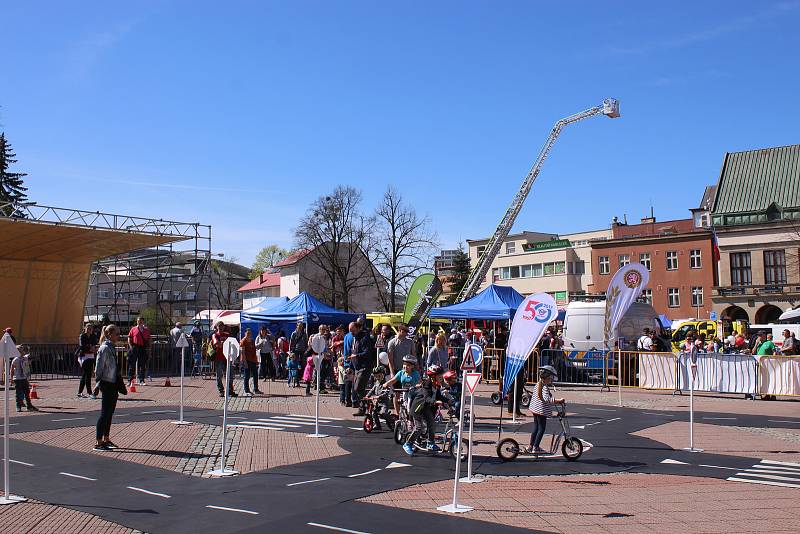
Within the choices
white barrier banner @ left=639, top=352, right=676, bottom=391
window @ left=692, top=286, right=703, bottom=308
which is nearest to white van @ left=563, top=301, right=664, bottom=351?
white barrier banner @ left=639, top=352, right=676, bottom=391

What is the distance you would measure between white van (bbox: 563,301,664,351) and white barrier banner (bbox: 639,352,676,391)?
8.28m

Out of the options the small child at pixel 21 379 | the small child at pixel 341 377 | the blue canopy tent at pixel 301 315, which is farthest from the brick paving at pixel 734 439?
the blue canopy tent at pixel 301 315

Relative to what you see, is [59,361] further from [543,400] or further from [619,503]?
[619,503]

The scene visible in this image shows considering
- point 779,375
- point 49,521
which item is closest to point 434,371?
point 49,521

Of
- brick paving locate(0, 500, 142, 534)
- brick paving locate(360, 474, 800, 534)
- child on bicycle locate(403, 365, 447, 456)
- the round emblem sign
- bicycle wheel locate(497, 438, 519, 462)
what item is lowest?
brick paving locate(0, 500, 142, 534)

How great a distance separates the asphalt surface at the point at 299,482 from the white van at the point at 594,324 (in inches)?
714

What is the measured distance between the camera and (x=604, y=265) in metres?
68.2

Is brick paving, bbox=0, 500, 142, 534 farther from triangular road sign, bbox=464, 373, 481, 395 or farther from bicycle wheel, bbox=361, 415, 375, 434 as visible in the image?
bicycle wheel, bbox=361, 415, 375, 434

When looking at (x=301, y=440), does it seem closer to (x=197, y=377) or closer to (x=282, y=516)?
(x=282, y=516)

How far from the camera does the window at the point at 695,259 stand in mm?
62938

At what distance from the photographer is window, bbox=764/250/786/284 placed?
5709 centimetres

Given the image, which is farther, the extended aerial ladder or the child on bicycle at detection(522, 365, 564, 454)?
the extended aerial ladder

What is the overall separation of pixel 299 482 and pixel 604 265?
203 feet

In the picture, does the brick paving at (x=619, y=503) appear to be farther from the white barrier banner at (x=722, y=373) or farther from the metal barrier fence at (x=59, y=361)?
the metal barrier fence at (x=59, y=361)
